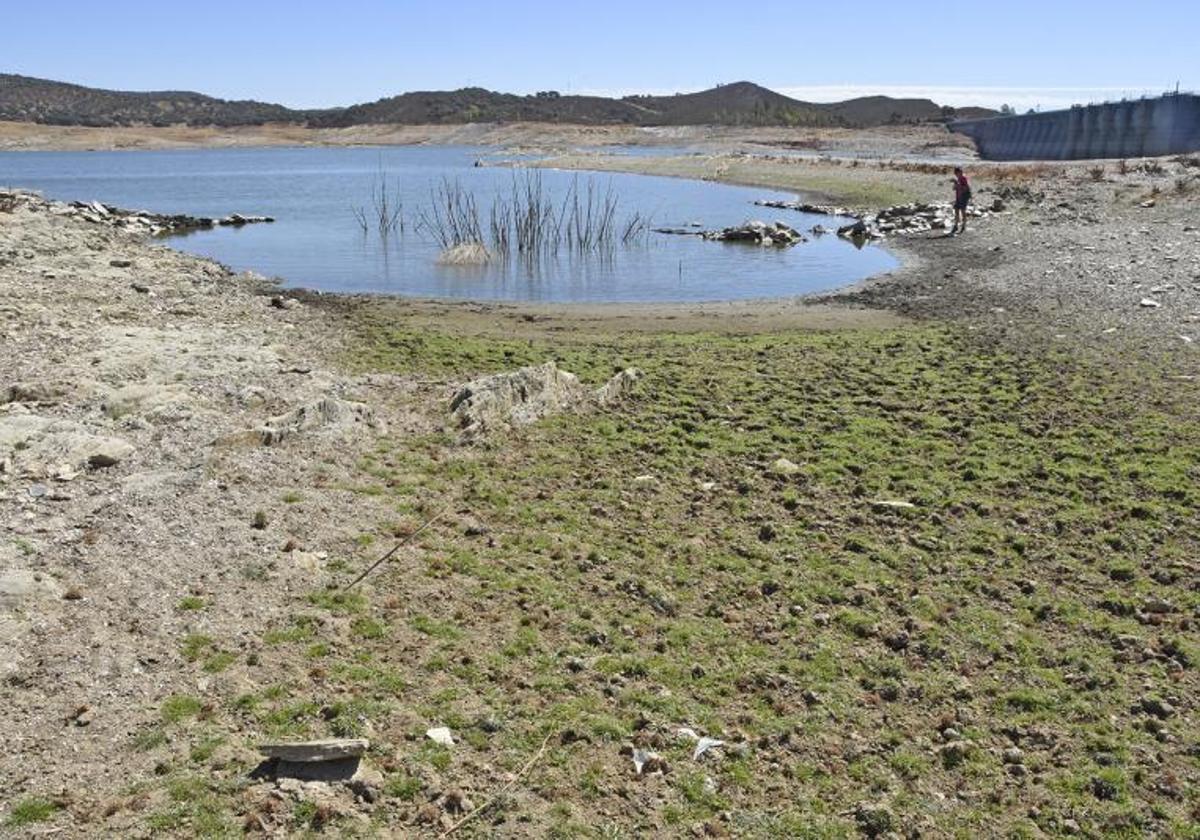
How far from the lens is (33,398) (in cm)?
1182

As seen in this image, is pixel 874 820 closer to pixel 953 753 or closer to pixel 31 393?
pixel 953 753

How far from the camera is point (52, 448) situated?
32.4ft

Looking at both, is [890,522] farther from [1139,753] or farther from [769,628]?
[1139,753]

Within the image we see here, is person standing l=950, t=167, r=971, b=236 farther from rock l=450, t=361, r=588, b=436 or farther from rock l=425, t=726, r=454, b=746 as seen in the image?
rock l=425, t=726, r=454, b=746

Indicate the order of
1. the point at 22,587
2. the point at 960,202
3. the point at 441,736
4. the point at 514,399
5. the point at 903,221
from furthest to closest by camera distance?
the point at 903,221, the point at 960,202, the point at 514,399, the point at 22,587, the point at 441,736

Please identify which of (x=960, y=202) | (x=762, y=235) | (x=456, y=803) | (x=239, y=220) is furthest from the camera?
(x=239, y=220)

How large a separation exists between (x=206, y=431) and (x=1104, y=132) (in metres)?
80.3

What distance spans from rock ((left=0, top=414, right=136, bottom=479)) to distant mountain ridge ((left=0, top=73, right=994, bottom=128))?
147959mm

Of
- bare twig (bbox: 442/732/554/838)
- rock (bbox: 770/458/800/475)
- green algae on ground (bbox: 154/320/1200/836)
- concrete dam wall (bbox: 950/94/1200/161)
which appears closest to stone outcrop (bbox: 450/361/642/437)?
green algae on ground (bbox: 154/320/1200/836)

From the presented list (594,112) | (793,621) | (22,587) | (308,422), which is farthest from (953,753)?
(594,112)

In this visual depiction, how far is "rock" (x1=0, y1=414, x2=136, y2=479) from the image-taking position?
30.9 feet

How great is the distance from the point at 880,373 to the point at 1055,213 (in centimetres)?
2276

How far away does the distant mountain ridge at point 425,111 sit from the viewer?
519 ft

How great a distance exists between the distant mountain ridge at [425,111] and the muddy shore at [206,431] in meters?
135
